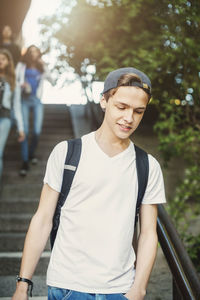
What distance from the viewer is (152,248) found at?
1690mm

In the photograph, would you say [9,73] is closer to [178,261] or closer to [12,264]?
[12,264]

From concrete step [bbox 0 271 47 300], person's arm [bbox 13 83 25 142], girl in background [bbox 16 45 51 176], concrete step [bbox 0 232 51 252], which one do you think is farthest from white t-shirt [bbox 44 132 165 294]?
girl in background [bbox 16 45 51 176]

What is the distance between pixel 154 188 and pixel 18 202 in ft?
11.5

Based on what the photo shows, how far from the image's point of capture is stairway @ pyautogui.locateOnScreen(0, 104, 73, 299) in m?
3.47

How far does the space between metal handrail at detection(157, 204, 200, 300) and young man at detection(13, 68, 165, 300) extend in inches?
11.7

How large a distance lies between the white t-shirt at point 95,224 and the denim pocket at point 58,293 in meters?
0.02

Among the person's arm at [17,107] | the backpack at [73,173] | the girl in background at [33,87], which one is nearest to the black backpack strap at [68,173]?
the backpack at [73,173]

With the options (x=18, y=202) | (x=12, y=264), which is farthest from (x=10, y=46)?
(x=12, y=264)

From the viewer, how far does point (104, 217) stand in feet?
5.21

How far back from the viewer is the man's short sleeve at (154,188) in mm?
1701

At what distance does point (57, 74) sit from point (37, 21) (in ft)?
3.03

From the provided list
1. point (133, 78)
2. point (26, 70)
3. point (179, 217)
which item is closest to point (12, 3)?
point (26, 70)

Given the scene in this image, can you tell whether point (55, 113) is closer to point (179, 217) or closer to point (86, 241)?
point (179, 217)

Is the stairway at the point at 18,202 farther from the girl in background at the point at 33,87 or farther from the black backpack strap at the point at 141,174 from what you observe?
the black backpack strap at the point at 141,174
